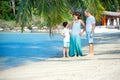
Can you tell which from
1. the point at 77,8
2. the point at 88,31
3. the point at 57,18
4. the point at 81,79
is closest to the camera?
the point at 57,18

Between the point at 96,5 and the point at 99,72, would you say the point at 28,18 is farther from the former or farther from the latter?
the point at 99,72

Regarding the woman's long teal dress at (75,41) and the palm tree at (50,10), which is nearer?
the palm tree at (50,10)

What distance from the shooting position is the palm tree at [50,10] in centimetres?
508

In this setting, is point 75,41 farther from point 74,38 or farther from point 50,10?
point 50,10

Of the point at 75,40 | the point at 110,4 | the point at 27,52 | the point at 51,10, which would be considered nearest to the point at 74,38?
the point at 75,40

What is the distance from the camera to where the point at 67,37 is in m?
11.8

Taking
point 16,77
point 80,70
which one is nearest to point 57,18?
point 16,77

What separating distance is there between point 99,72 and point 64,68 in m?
1.17

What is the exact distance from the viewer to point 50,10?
513 centimetres

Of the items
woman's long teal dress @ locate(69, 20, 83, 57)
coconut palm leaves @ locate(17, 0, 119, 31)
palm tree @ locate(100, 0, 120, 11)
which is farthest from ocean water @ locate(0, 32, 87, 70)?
palm tree @ locate(100, 0, 120, 11)

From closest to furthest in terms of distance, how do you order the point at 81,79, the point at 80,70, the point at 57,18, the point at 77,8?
the point at 57,18, the point at 77,8, the point at 81,79, the point at 80,70

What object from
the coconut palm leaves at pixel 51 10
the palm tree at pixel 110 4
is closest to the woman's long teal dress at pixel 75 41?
the palm tree at pixel 110 4

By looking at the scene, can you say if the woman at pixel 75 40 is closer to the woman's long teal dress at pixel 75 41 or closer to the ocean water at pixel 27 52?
the woman's long teal dress at pixel 75 41

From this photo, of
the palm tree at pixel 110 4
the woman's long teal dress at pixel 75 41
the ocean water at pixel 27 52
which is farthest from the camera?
the woman's long teal dress at pixel 75 41
